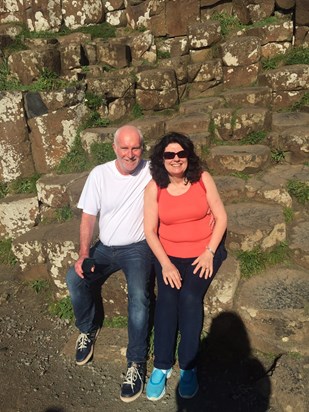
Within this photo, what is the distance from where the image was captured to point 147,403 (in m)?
2.88

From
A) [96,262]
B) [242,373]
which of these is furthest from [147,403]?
[96,262]

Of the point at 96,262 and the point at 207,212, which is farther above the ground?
the point at 207,212

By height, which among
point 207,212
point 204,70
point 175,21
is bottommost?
point 207,212

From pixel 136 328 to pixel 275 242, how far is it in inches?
63.9

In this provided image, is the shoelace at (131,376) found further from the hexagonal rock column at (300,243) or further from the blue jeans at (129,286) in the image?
the hexagonal rock column at (300,243)

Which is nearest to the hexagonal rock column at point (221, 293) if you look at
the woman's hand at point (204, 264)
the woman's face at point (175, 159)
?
the woman's hand at point (204, 264)

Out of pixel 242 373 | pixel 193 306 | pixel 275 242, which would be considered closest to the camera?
pixel 193 306

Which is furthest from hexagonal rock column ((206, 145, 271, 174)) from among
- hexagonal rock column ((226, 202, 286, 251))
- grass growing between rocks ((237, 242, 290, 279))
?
grass growing between rocks ((237, 242, 290, 279))

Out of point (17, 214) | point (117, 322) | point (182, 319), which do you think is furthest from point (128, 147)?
point (17, 214)

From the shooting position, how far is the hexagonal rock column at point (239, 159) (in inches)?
190

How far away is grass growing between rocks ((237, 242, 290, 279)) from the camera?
355cm

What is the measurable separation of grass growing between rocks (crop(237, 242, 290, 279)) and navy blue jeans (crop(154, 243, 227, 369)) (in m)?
0.70

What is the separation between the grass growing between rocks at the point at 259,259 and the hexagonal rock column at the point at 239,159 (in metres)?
1.38

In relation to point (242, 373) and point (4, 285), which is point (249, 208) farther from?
point (4, 285)
